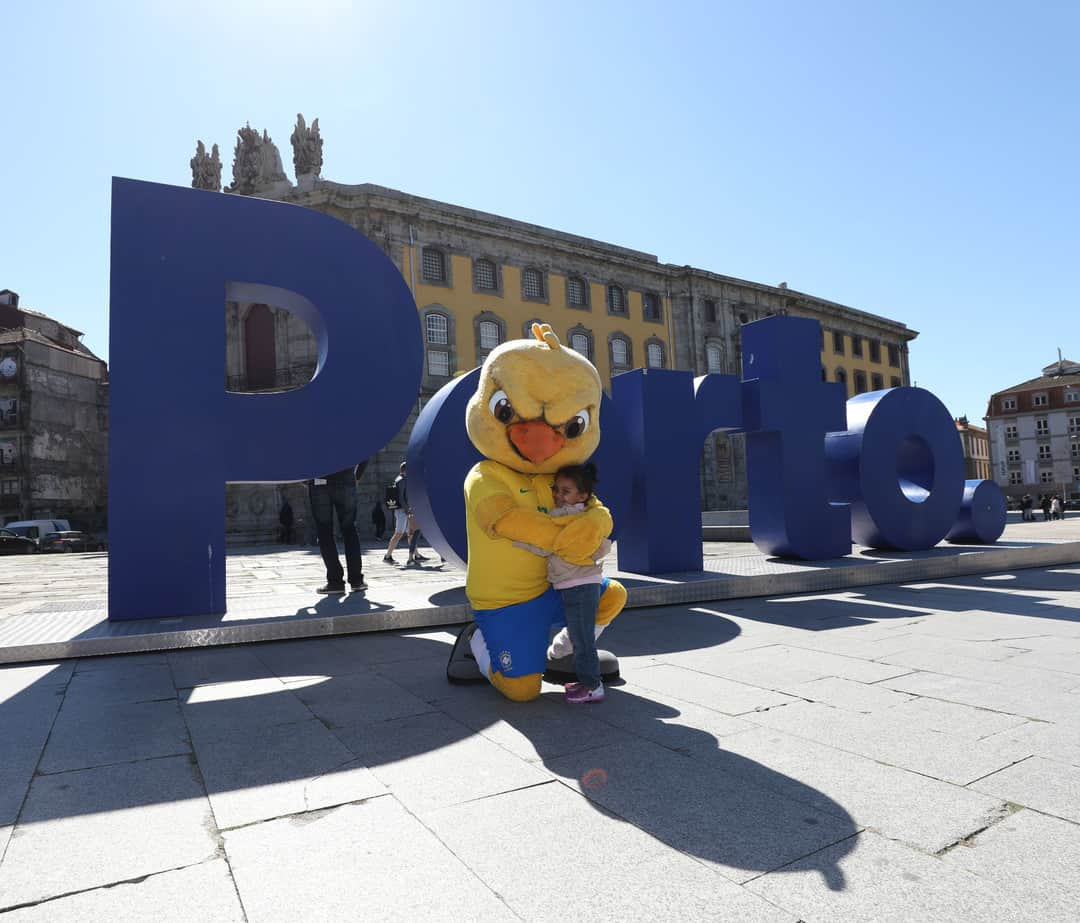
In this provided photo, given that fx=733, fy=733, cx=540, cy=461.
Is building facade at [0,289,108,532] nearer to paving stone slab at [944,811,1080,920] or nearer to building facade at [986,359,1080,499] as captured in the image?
paving stone slab at [944,811,1080,920]

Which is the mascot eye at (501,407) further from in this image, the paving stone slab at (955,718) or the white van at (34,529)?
the white van at (34,529)

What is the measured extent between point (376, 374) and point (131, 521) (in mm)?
2378

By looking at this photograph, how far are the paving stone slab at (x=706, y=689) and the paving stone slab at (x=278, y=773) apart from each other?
69.6 inches

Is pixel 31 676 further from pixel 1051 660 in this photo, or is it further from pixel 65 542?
pixel 65 542

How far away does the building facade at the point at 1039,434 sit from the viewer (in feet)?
198

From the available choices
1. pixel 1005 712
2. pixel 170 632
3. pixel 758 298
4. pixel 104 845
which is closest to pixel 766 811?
pixel 1005 712

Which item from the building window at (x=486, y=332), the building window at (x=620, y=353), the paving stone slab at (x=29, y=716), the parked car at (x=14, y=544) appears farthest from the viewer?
the building window at (x=620, y=353)

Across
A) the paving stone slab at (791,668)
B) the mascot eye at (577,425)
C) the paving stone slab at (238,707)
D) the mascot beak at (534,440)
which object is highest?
the mascot eye at (577,425)

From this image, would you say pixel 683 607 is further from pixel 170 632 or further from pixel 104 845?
pixel 104 845

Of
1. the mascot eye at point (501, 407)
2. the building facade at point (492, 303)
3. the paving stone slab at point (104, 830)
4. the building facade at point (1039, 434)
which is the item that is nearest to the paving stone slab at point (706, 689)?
the mascot eye at point (501, 407)

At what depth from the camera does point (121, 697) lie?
13.6 ft

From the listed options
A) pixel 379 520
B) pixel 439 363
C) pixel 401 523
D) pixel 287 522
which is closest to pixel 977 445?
pixel 439 363

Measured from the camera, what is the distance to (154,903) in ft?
6.36

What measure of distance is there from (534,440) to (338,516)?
386cm
